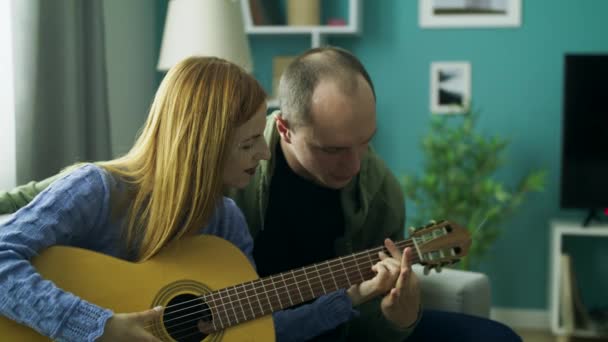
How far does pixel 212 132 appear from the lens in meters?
1.29

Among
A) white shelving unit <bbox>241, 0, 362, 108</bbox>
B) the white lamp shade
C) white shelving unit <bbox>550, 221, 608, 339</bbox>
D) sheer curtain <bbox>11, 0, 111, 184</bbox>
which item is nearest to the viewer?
sheer curtain <bbox>11, 0, 111, 184</bbox>

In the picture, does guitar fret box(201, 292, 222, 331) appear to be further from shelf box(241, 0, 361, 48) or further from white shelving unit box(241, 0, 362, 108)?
shelf box(241, 0, 361, 48)

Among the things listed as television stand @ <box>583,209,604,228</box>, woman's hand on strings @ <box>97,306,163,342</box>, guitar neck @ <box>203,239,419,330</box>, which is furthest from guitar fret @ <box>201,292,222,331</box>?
television stand @ <box>583,209,604,228</box>

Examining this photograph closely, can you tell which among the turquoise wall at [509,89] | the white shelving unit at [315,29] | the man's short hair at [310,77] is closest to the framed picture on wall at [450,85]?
the turquoise wall at [509,89]

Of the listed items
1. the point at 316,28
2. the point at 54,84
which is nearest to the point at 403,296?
the point at 54,84

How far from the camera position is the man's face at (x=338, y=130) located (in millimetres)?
1426

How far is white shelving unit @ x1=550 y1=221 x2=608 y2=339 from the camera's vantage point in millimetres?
3113

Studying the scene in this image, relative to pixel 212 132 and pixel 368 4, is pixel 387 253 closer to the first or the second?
pixel 212 132

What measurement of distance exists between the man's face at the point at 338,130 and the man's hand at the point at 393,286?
0.56ft

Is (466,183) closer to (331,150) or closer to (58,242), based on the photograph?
(331,150)

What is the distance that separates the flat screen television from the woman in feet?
7.08

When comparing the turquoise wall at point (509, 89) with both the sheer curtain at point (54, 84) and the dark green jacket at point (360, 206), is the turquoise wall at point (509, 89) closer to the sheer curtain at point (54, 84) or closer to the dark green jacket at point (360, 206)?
the sheer curtain at point (54, 84)

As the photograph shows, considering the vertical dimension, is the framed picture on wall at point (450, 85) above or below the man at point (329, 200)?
above

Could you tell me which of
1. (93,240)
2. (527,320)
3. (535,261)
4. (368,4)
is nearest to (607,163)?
(535,261)
